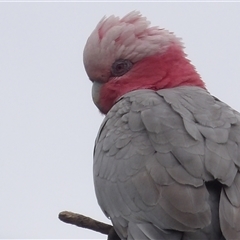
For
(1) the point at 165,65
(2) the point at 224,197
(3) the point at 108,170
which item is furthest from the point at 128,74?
(2) the point at 224,197

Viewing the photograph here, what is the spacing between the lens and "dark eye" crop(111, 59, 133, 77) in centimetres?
609

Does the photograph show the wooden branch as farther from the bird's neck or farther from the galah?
the bird's neck

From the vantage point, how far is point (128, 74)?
6.04 m

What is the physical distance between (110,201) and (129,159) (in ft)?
1.32

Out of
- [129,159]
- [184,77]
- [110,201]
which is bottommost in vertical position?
[110,201]

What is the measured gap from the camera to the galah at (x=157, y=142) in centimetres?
422

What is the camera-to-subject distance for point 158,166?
4449 mm

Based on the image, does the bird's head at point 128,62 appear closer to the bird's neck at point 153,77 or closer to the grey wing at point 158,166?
the bird's neck at point 153,77

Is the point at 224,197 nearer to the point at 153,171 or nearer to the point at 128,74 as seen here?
the point at 153,171

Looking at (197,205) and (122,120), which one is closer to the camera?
(197,205)

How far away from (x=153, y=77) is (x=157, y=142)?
1.48 m

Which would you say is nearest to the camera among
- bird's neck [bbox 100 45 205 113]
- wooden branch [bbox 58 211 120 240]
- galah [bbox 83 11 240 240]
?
galah [bbox 83 11 240 240]

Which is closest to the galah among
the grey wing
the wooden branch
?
the grey wing

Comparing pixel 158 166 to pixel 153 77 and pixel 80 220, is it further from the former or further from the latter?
pixel 153 77
